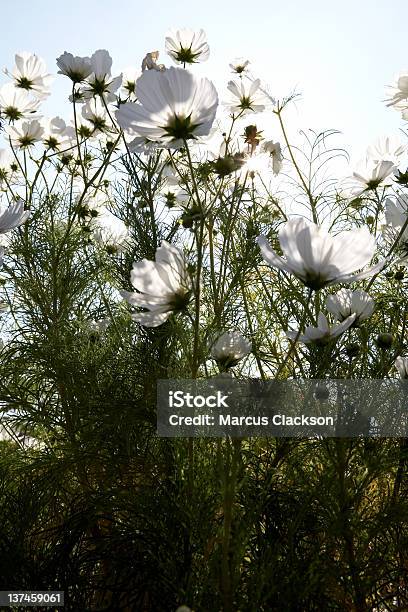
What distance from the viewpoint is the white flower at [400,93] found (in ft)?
3.04

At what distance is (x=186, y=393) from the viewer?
724mm

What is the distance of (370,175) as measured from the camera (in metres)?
0.99

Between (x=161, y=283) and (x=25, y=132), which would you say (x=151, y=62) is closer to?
(x=161, y=283)

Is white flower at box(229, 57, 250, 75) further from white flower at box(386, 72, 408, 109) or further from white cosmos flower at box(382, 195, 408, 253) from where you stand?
white cosmos flower at box(382, 195, 408, 253)

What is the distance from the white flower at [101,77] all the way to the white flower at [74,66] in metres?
0.01

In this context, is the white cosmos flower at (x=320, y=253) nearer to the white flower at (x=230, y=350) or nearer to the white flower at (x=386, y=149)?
the white flower at (x=230, y=350)

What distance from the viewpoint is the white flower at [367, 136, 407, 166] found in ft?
3.50

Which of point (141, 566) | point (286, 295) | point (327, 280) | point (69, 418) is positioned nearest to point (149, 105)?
point (327, 280)

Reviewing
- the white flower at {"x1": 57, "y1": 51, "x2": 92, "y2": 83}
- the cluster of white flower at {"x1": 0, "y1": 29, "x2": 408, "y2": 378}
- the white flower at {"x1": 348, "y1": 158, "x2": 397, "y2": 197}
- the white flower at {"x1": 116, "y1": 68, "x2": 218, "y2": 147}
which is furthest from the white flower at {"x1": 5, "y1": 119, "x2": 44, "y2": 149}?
the white flower at {"x1": 116, "y1": 68, "x2": 218, "y2": 147}

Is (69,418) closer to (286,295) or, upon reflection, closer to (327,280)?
(286,295)

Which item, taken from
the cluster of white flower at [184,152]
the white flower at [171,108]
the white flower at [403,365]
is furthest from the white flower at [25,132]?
the white flower at [403,365]

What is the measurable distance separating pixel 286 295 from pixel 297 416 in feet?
0.56

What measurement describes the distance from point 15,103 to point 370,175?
76cm

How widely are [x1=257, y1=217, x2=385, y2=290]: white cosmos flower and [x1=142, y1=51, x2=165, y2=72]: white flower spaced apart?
39cm
